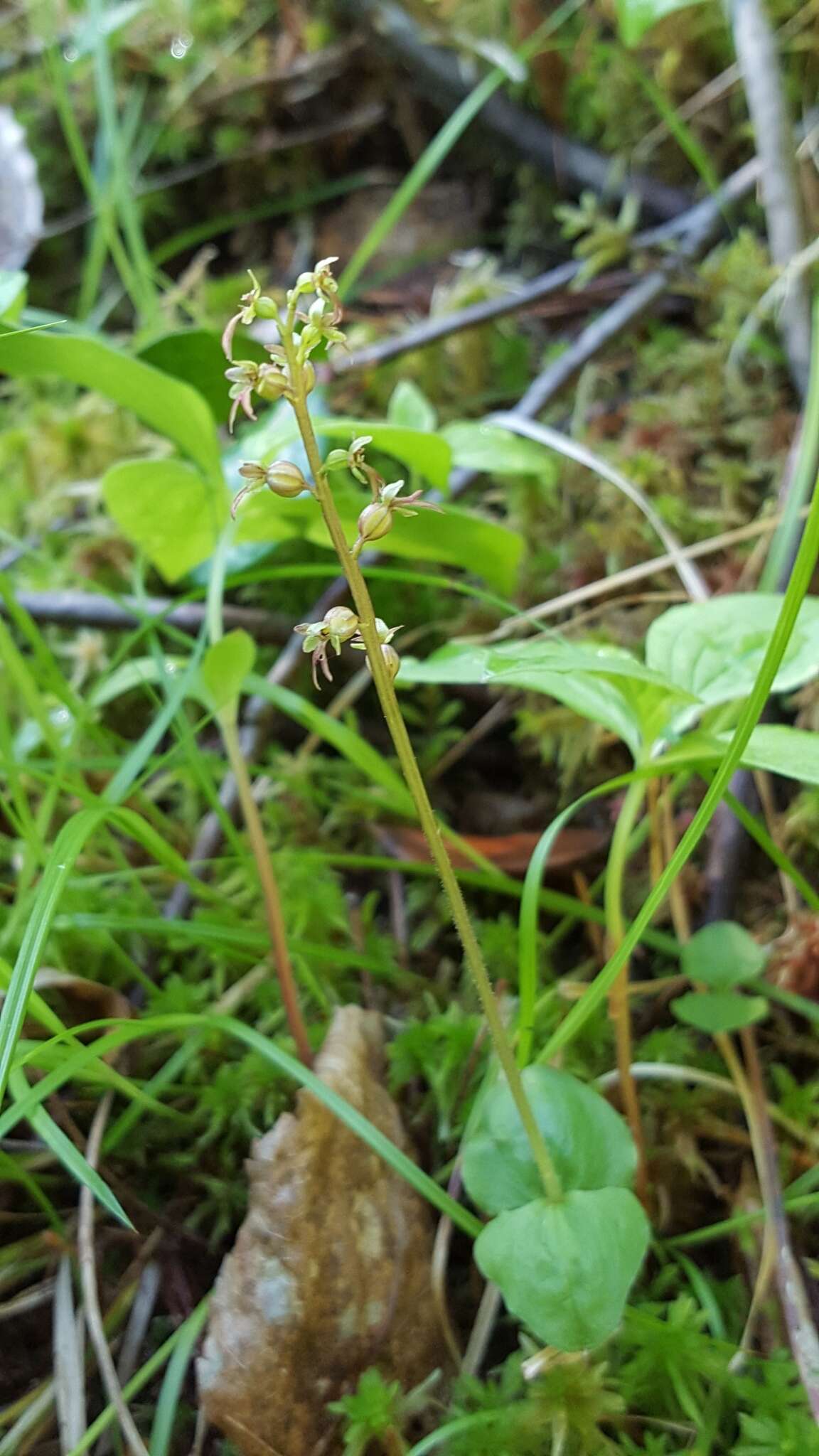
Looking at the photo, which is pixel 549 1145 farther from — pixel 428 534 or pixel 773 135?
pixel 773 135

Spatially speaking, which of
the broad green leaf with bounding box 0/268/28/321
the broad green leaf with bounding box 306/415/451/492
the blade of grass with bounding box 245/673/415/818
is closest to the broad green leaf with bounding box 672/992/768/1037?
the blade of grass with bounding box 245/673/415/818

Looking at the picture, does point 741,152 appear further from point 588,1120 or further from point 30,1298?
point 30,1298

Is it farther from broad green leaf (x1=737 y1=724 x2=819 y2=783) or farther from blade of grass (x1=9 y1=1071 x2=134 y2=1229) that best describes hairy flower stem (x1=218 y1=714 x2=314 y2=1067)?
broad green leaf (x1=737 y1=724 x2=819 y2=783)

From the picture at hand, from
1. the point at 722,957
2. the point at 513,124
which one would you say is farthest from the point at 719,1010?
the point at 513,124

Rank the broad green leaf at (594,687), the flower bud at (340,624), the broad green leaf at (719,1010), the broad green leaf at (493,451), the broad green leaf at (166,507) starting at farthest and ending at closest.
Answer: the broad green leaf at (493,451)
the broad green leaf at (166,507)
the broad green leaf at (719,1010)
the broad green leaf at (594,687)
the flower bud at (340,624)

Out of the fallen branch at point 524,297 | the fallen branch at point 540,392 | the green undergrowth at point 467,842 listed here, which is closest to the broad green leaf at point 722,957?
the green undergrowth at point 467,842

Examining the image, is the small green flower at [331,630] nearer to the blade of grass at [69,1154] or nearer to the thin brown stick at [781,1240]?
the blade of grass at [69,1154]
